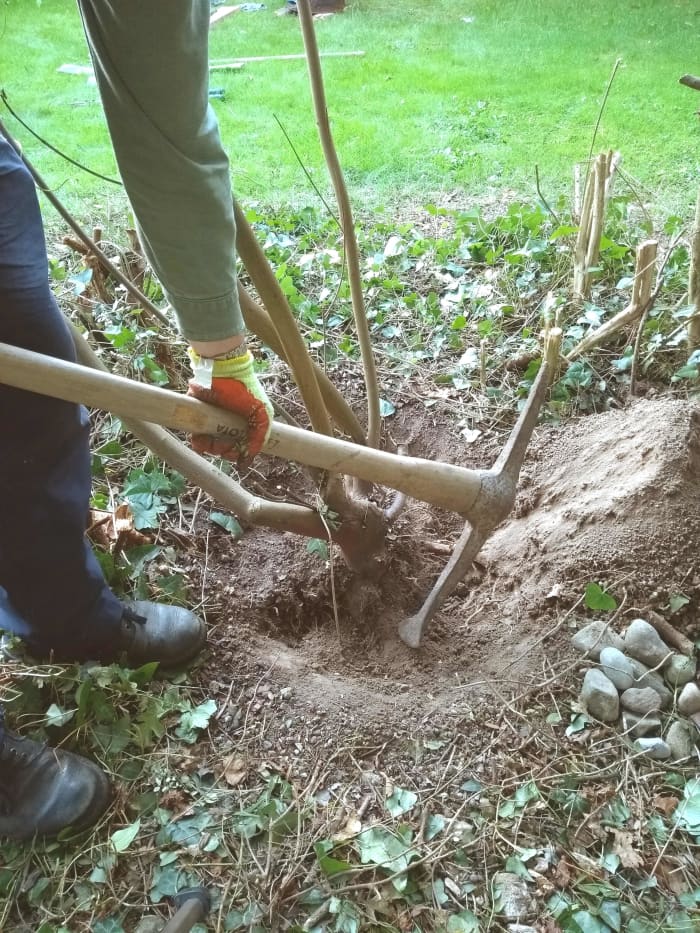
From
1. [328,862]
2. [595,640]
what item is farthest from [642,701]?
[328,862]

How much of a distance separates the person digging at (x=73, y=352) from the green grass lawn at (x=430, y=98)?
2.21 m

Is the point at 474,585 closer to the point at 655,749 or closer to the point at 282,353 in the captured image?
the point at 655,749

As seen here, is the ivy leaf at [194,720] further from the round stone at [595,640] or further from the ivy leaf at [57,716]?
the round stone at [595,640]

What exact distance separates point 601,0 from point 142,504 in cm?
493

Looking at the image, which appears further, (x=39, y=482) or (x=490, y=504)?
(x=490, y=504)

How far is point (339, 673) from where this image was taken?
1566 mm

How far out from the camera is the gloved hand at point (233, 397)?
1149 millimetres

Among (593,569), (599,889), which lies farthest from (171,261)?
(599,889)

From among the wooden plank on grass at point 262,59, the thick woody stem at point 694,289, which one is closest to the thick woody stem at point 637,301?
the thick woody stem at point 694,289

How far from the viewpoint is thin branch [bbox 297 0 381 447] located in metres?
1.17

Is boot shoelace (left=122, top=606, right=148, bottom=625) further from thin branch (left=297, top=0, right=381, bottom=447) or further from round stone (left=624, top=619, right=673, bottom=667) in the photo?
round stone (left=624, top=619, right=673, bottom=667)

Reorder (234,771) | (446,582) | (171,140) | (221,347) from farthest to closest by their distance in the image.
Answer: (446,582) < (234,771) < (221,347) < (171,140)

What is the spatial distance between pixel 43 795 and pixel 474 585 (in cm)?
108

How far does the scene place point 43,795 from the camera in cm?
127
